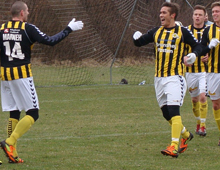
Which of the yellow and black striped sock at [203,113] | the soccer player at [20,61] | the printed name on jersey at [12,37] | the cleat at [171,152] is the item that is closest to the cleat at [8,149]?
the soccer player at [20,61]

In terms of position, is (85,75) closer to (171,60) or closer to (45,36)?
(171,60)

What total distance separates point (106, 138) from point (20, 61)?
2.30 meters

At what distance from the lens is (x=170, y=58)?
6547 millimetres

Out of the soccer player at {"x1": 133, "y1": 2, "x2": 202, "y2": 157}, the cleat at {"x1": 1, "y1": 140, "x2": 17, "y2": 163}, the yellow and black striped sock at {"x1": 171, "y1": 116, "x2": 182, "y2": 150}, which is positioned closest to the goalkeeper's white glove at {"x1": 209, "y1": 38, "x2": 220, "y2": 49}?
the soccer player at {"x1": 133, "y1": 2, "x2": 202, "y2": 157}

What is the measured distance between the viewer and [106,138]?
773cm

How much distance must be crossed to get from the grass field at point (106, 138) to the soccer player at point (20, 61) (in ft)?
1.59

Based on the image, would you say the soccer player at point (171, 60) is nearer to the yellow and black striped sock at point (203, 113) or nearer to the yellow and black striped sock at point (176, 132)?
the yellow and black striped sock at point (176, 132)

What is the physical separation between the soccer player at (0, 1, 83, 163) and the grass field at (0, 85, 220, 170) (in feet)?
1.59

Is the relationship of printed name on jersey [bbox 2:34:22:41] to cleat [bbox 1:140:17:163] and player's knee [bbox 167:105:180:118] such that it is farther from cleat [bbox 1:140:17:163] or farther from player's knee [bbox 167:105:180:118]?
player's knee [bbox 167:105:180:118]

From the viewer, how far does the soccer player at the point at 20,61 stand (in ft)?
19.5

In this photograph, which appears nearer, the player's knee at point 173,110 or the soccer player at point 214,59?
the player's knee at point 173,110

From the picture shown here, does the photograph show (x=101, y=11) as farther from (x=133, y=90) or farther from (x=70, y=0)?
(x=133, y=90)

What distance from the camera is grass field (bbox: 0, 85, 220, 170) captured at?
595 cm

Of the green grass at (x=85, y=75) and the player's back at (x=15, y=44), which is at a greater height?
the player's back at (x=15, y=44)
